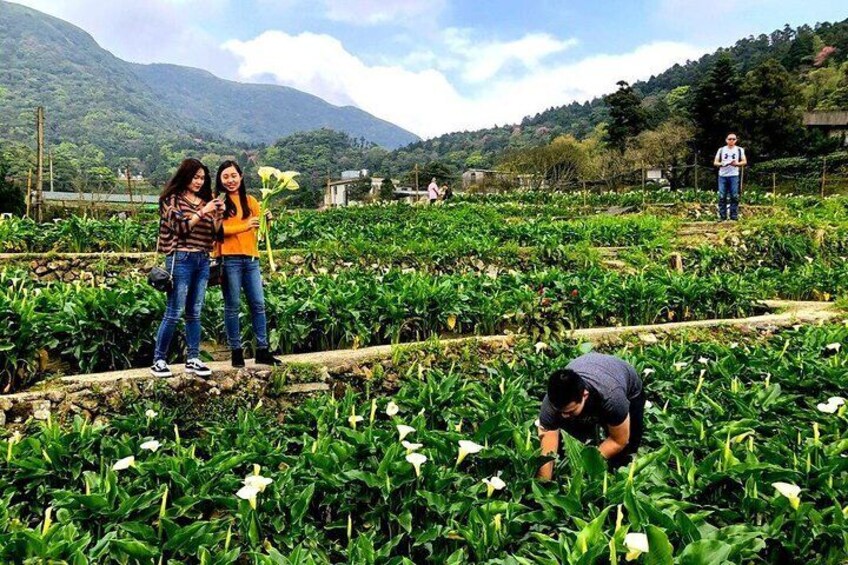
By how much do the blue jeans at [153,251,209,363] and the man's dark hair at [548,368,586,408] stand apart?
2.63 m

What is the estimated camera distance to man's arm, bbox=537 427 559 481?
331 cm

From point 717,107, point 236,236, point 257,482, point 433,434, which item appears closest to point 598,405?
point 433,434

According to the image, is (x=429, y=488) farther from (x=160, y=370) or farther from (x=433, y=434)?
(x=160, y=370)

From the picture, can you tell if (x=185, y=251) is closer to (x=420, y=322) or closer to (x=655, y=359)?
(x=420, y=322)

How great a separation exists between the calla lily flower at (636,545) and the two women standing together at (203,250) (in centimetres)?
306

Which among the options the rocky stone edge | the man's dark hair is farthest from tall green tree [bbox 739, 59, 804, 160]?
the man's dark hair

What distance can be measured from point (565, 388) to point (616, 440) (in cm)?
62

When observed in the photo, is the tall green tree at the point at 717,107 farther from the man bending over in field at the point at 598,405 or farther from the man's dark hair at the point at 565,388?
the man's dark hair at the point at 565,388

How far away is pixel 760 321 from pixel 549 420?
399 cm

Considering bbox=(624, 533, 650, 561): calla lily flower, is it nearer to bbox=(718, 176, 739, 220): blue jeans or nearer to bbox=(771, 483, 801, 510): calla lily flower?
bbox=(771, 483, 801, 510): calla lily flower

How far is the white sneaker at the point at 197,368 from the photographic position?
14.5 feet

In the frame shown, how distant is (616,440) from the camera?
346cm

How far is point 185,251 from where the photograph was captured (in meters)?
4.36

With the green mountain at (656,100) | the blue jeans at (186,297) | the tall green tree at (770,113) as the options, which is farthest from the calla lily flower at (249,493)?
the green mountain at (656,100)
